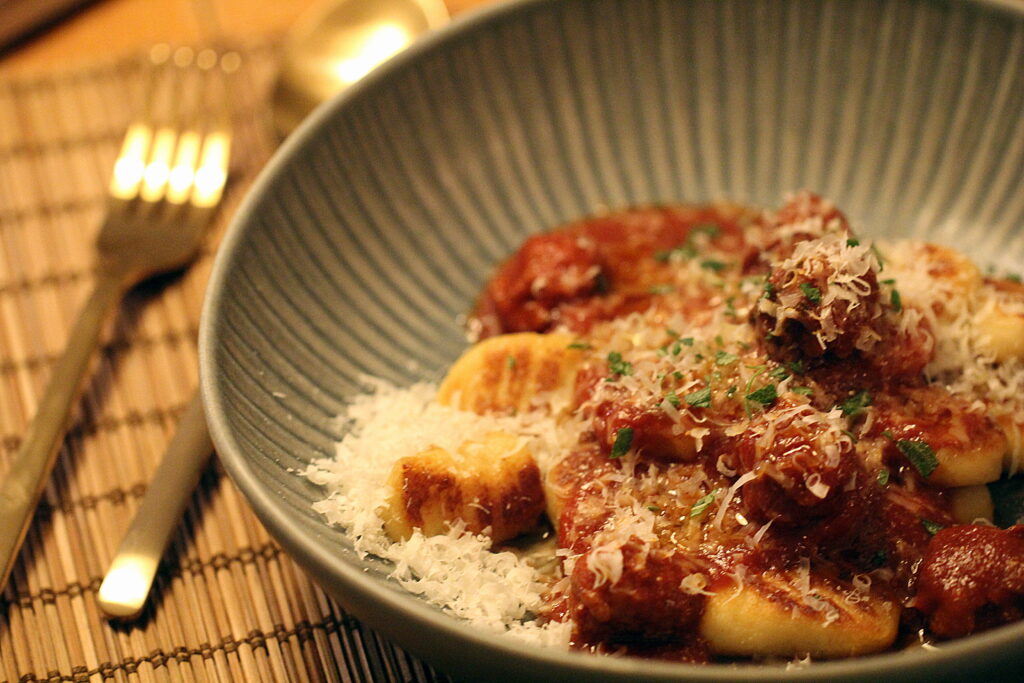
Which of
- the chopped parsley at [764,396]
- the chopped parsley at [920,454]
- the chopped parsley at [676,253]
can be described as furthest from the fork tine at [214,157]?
the chopped parsley at [920,454]

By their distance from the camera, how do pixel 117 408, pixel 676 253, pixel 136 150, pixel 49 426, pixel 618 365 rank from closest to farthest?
pixel 618 365
pixel 49 426
pixel 117 408
pixel 676 253
pixel 136 150

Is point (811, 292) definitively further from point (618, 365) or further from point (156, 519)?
point (156, 519)

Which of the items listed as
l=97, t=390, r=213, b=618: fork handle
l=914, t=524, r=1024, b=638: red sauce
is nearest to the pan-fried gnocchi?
l=914, t=524, r=1024, b=638: red sauce

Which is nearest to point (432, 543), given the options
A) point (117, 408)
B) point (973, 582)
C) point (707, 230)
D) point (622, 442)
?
point (622, 442)

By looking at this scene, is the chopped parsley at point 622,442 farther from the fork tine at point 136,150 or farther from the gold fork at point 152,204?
the fork tine at point 136,150

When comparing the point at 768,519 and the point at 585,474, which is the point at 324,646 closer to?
the point at 585,474

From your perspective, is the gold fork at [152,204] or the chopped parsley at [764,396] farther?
the gold fork at [152,204]
